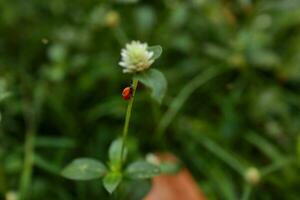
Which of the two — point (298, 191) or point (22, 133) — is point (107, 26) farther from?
point (298, 191)

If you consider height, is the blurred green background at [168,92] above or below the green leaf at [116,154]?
above

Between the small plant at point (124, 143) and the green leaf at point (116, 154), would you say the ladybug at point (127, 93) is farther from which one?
the green leaf at point (116, 154)

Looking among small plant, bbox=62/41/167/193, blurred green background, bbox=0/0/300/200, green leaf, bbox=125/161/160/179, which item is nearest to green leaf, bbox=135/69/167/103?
small plant, bbox=62/41/167/193

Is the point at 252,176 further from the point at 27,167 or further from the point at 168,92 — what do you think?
the point at 27,167

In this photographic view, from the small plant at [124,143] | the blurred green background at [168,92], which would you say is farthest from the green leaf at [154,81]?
the blurred green background at [168,92]

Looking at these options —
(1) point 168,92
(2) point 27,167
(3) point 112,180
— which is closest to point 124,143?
(3) point 112,180

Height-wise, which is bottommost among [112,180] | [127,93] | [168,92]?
[112,180]

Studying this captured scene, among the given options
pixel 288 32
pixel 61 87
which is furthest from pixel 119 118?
pixel 288 32
